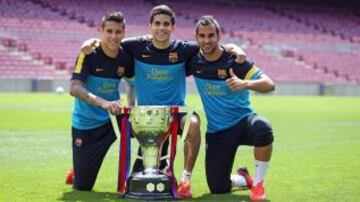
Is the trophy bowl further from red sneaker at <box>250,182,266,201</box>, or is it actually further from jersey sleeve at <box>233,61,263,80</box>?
jersey sleeve at <box>233,61,263,80</box>

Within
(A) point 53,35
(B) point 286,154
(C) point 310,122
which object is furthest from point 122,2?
(B) point 286,154

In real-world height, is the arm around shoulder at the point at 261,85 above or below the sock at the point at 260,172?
above

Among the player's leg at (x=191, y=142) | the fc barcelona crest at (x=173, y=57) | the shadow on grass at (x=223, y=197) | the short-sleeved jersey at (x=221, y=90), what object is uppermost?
the fc barcelona crest at (x=173, y=57)

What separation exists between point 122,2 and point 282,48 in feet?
33.8

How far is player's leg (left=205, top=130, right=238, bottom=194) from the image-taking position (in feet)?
19.4

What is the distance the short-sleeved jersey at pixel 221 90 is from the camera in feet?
19.0

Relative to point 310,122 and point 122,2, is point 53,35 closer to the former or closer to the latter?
point 122,2

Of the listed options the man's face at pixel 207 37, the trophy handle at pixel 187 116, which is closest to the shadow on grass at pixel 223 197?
the trophy handle at pixel 187 116

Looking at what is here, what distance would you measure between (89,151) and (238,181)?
1.44 metres

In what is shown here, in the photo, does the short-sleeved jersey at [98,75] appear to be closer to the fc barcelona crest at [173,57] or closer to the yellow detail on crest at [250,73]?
the fc barcelona crest at [173,57]

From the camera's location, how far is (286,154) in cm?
911

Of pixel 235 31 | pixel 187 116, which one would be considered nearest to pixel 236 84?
pixel 187 116

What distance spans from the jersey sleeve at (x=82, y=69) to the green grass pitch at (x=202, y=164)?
1.03 metres

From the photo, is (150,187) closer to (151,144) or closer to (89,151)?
(151,144)
